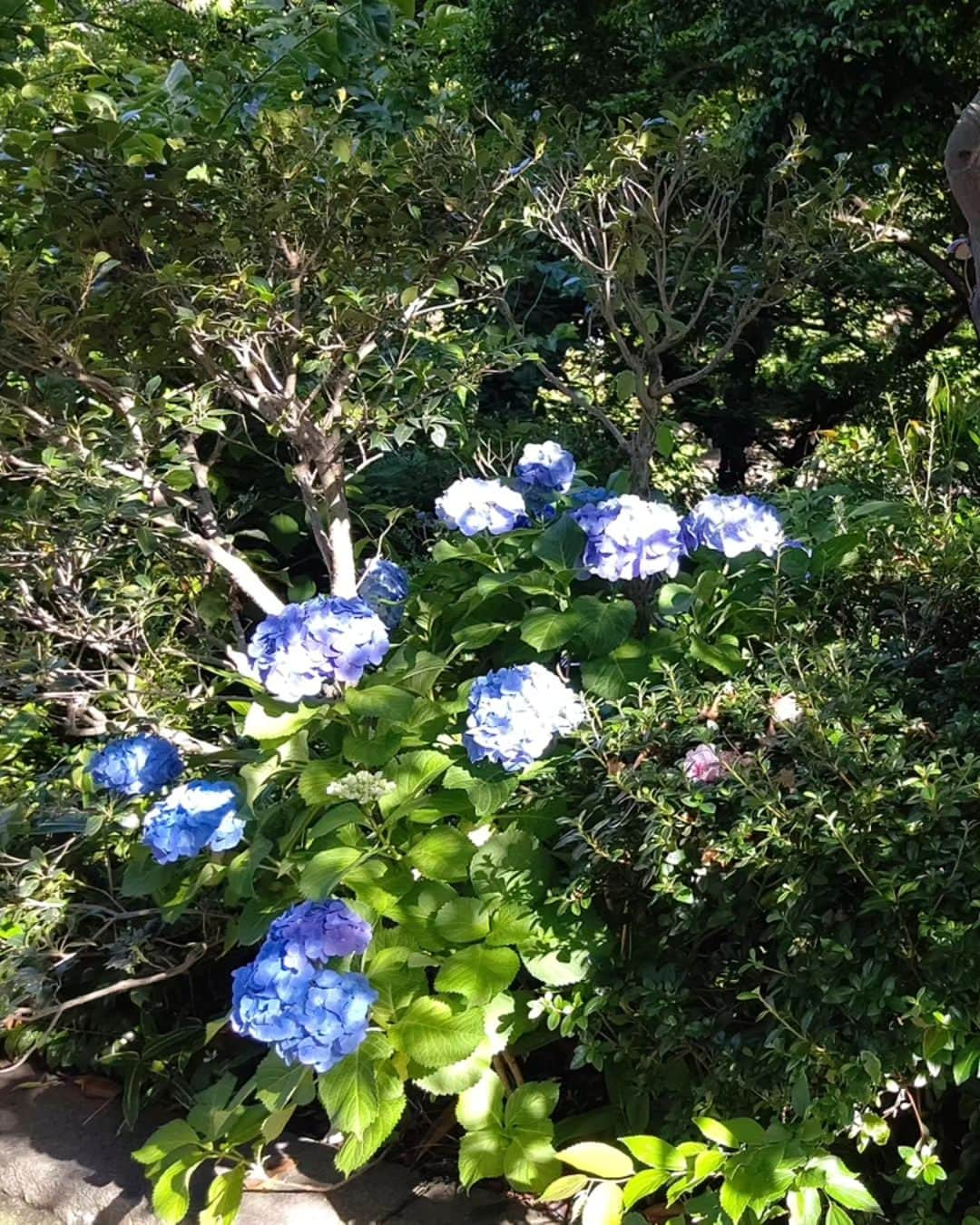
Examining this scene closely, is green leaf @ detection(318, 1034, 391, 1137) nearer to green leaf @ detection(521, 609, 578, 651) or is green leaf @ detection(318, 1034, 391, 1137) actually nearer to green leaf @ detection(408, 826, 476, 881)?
green leaf @ detection(408, 826, 476, 881)

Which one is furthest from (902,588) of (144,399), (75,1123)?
(75,1123)

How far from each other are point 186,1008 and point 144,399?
1423mm

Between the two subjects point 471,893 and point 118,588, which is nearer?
point 471,893

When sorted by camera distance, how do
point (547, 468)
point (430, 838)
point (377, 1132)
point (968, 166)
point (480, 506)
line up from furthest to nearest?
point (547, 468)
point (480, 506)
point (430, 838)
point (377, 1132)
point (968, 166)

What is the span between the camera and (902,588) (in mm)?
2115

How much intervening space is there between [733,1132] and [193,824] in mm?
1058

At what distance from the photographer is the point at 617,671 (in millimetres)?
2092

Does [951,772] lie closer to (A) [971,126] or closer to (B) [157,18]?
(A) [971,126]

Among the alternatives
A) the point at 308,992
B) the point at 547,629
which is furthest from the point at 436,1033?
the point at 547,629

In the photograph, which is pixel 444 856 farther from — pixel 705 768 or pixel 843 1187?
pixel 843 1187

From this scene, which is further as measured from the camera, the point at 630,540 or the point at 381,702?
the point at 630,540

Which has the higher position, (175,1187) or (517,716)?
(517,716)

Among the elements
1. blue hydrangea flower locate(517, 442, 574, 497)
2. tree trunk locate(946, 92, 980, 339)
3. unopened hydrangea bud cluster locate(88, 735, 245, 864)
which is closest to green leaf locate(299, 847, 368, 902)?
unopened hydrangea bud cluster locate(88, 735, 245, 864)

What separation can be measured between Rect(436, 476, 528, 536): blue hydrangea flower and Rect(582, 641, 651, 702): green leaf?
18.4 inches
